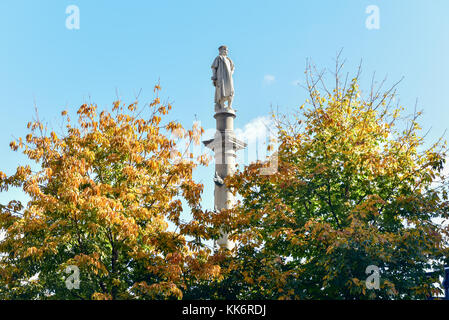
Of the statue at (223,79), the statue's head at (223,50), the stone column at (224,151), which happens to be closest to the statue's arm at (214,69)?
the statue at (223,79)

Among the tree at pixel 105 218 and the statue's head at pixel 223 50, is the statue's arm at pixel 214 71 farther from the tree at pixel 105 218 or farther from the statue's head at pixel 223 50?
the tree at pixel 105 218

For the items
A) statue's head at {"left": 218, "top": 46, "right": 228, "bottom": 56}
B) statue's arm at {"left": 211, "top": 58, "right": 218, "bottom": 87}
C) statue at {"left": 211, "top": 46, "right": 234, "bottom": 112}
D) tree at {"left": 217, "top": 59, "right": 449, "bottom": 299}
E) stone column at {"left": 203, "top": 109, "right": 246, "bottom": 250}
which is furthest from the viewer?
statue's head at {"left": 218, "top": 46, "right": 228, "bottom": 56}

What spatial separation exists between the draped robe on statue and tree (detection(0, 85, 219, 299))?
3.15 metres

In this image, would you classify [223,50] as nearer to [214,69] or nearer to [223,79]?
[214,69]

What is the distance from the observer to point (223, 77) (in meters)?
18.0

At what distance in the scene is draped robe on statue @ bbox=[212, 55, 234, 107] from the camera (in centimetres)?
1784

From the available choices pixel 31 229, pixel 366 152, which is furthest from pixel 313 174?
pixel 31 229

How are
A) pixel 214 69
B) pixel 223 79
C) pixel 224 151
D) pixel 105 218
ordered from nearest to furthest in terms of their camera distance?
pixel 105 218 < pixel 224 151 < pixel 223 79 < pixel 214 69

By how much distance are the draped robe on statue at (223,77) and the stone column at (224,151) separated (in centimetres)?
62

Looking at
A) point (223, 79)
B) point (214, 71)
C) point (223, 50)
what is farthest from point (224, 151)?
point (223, 50)

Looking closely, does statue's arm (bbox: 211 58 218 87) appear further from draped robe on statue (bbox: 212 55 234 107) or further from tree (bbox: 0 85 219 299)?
tree (bbox: 0 85 219 299)

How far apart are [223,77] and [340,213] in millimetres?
7156

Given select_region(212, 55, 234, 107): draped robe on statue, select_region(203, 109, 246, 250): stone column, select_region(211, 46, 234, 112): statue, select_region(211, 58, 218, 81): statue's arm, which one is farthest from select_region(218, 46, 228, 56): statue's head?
select_region(203, 109, 246, 250): stone column
